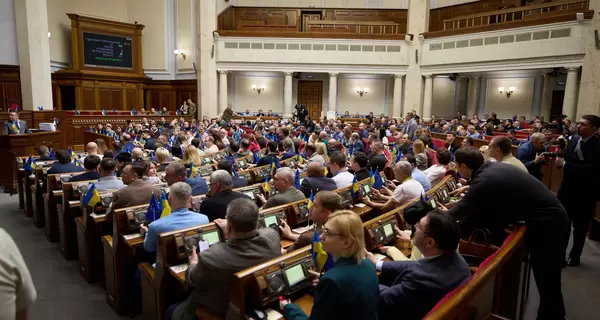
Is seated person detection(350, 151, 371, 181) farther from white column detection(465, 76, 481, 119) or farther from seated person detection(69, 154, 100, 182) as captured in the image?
white column detection(465, 76, 481, 119)

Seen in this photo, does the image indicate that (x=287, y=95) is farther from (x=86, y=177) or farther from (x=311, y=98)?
(x=86, y=177)

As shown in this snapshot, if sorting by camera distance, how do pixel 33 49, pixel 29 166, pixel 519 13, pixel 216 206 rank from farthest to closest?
pixel 519 13 < pixel 33 49 < pixel 29 166 < pixel 216 206

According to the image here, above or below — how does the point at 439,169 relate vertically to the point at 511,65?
below

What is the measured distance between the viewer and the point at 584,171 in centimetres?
440

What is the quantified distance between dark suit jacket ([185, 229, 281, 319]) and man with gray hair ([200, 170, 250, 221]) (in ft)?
3.96

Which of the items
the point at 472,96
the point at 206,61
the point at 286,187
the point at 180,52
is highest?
the point at 180,52

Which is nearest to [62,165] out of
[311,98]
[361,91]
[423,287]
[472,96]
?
[423,287]

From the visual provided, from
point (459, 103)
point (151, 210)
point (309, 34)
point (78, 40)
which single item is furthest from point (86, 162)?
point (459, 103)

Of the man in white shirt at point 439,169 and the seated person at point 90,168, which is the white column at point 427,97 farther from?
the seated person at point 90,168

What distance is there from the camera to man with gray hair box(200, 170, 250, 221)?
12.2 ft

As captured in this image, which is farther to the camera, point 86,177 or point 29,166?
point 29,166

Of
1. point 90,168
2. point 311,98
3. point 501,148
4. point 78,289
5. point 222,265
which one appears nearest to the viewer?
point 222,265

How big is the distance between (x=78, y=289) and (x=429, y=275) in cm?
397

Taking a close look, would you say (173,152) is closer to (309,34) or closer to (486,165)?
(486,165)
